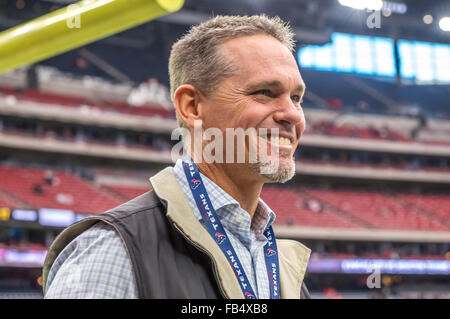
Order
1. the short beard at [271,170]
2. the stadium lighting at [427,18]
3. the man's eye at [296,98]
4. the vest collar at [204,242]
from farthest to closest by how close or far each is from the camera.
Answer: the stadium lighting at [427,18] < the man's eye at [296,98] < the short beard at [271,170] < the vest collar at [204,242]

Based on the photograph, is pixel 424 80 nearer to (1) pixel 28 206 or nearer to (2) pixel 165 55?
(2) pixel 165 55

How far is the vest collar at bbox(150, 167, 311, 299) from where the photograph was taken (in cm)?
115

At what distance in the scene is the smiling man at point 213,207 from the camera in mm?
1082

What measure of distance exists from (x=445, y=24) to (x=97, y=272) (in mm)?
28453

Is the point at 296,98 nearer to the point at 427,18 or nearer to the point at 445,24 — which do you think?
the point at 427,18

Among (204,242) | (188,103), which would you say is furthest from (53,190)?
(204,242)

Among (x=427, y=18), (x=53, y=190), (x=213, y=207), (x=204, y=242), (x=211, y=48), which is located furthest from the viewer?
(x=427, y=18)

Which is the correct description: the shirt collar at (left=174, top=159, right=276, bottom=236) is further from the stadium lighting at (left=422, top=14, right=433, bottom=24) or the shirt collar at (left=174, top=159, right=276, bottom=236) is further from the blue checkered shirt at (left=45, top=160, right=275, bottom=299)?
the stadium lighting at (left=422, top=14, right=433, bottom=24)

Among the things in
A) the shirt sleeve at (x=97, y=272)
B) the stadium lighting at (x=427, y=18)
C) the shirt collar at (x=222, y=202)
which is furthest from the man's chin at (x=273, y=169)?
the stadium lighting at (x=427, y=18)

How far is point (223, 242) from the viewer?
49.6 inches

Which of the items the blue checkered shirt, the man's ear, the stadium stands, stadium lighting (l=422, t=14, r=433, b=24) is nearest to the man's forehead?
the man's ear

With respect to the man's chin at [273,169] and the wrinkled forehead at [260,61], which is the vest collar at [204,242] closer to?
the man's chin at [273,169]

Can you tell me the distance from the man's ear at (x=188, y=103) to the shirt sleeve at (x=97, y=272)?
434 mm

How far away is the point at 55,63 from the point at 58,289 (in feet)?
76.7
